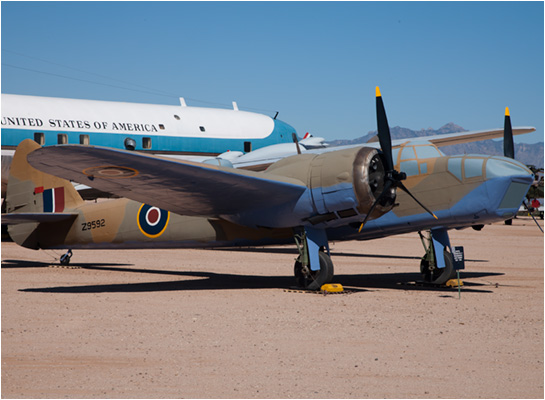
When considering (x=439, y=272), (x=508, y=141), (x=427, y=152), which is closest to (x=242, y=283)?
(x=439, y=272)

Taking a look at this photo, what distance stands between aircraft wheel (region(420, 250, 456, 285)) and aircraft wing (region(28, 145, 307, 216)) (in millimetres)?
3789

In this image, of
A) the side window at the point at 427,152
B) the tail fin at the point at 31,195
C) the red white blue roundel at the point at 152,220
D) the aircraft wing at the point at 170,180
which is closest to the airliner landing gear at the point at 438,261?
the side window at the point at 427,152

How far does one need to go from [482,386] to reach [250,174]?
7.19 m

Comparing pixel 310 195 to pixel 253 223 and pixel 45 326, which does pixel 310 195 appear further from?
pixel 45 326

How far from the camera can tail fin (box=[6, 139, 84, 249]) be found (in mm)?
18297

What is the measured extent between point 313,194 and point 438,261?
141 inches

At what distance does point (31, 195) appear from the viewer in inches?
745

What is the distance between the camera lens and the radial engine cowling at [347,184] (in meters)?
12.9

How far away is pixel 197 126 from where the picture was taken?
3622cm

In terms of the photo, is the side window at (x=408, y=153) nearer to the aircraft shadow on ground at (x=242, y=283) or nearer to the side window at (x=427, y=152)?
the side window at (x=427, y=152)

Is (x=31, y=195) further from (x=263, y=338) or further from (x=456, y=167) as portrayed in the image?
(x=263, y=338)

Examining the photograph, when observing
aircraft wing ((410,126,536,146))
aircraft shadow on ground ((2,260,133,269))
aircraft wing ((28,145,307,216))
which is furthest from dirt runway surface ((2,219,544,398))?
aircraft wing ((410,126,536,146))

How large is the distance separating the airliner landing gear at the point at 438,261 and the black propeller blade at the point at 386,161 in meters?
1.41

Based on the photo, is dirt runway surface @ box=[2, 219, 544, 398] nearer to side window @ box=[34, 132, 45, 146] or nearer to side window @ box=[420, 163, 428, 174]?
side window @ box=[420, 163, 428, 174]
